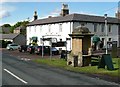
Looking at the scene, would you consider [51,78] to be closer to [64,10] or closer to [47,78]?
[47,78]

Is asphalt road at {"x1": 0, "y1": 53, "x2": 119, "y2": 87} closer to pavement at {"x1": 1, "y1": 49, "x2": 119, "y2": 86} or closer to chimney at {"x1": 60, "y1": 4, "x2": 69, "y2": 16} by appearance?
pavement at {"x1": 1, "y1": 49, "x2": 119, "y2": 86}

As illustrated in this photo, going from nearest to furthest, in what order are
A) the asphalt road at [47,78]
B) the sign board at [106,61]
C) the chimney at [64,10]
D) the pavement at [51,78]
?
the asphalt road at [47,78] < the pavement at [51,78] < the sign board at [106,61] < the chimney at [64,10]

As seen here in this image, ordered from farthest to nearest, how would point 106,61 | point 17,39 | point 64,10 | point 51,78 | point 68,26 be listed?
point 17,39
point 64,10
point 68,26
point 106,61
point 51,78

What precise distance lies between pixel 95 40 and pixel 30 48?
503 inches

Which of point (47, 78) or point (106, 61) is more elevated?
point (106, 61)

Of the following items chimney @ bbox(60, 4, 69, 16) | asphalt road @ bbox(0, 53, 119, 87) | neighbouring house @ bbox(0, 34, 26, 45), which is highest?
chimney @ bbox(60, 4, 69, 16)

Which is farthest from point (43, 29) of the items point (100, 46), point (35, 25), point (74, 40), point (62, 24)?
point (74, 40)

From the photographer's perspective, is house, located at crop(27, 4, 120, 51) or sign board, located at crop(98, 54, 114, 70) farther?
house, located at crop(27, 4, 120, 51)

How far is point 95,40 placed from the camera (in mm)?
56469

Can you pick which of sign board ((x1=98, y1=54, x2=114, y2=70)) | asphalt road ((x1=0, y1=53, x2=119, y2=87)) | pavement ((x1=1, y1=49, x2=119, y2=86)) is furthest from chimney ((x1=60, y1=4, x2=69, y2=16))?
asphalt road ((x1=0, y1=53, x2=119, y2=87))

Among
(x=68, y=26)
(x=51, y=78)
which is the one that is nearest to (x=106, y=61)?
(x=51, y=78)

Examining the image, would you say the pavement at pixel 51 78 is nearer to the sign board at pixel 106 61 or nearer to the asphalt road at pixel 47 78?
the asphalt road at pixel 47 78

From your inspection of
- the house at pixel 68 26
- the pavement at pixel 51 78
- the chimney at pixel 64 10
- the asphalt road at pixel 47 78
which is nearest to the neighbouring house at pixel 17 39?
the house at pixel 68 26

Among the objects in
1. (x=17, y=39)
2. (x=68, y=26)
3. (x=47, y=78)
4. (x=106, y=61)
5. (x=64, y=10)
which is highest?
(x=64, y=10)
